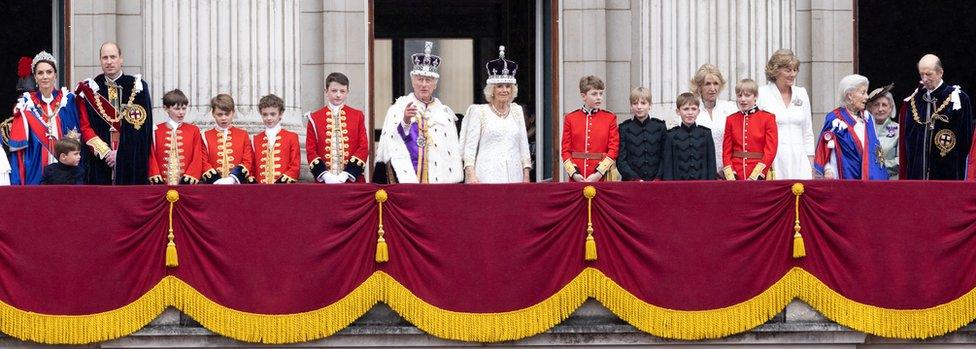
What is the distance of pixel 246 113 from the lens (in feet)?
70.9

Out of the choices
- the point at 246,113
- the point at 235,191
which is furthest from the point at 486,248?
the point at 246,113

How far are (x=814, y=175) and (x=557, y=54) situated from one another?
3.86 metres

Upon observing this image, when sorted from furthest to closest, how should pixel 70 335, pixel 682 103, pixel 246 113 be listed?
pixel 246 113 → pixel 682 103 → pixel 70 335

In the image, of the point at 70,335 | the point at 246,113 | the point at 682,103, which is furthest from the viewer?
the point at 246,113

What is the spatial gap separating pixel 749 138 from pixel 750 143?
5 centimetres

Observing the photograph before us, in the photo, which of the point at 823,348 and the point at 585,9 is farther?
the point at 585,9

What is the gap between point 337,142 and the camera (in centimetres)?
1928

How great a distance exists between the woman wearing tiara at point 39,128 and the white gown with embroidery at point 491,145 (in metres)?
3.51

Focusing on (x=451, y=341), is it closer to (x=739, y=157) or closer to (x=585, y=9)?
(x=739, y=157)

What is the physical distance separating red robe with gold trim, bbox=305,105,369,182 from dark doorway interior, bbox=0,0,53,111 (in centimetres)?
859

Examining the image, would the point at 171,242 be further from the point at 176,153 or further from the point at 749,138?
the point at 749,138

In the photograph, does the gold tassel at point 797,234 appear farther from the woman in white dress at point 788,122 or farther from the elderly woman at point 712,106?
the elderly woman at point 712,106

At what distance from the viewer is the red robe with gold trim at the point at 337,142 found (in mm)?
19234

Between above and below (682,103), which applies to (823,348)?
below
